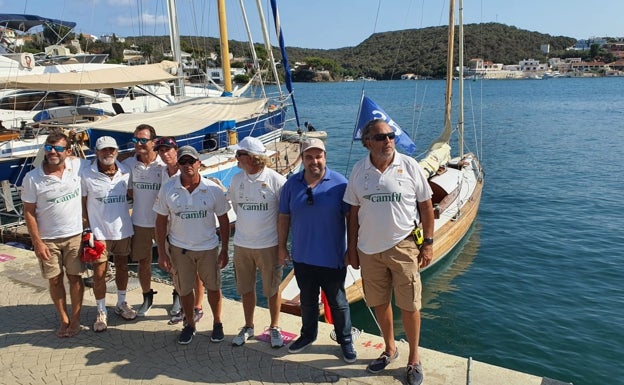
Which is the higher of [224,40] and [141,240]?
[224,40]

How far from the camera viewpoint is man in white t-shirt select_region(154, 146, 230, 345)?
4.18 metres

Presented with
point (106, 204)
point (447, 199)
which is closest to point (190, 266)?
point (106, 204)

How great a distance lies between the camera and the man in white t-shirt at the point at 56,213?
171 inches

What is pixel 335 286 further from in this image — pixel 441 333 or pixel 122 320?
pixel 441 333

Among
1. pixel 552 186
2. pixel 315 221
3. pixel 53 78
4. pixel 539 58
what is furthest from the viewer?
pixel 539 58

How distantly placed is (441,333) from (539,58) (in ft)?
613

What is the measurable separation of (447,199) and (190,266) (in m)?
7.77

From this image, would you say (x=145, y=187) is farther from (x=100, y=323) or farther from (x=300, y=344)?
(x=300, y=344)

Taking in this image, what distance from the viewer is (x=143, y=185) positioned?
470 centimetres

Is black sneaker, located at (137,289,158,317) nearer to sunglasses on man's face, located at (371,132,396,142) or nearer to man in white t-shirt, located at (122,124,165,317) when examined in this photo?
man in white t-shirt, located at (122,124,165,317)

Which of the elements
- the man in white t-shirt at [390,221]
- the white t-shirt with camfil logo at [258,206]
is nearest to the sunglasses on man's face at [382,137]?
the man in white t-shirt at [390,221]

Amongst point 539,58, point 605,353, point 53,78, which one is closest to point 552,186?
point 605,353

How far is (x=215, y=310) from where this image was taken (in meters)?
4.51

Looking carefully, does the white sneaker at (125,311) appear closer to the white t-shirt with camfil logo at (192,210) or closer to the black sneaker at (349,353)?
the white t-shirt with camfil logo at (192,210)
